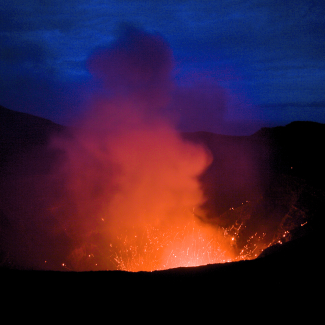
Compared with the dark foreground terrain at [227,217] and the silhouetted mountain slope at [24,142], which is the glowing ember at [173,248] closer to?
the dark foreground terrain at [227,217]

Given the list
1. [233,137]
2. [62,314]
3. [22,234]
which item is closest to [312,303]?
[62,314]

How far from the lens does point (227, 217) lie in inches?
369

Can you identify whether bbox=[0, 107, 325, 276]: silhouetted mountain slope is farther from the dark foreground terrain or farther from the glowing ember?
the glowing ember

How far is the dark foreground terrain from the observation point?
9.91 feet

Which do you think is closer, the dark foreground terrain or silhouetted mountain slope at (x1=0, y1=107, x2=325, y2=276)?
the dark foreground terrain

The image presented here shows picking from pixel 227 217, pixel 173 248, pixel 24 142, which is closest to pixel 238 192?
pixel 227 217

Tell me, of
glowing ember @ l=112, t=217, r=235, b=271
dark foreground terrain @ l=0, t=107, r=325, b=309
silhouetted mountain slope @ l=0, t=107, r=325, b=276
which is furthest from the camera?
glowing ember @ l=112, t=217, r=235, b=271

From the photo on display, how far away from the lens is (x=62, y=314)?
261 cm

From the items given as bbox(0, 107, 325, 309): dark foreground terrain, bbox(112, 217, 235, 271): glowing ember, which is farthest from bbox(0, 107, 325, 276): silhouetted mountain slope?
bbox(112, 217, 235, 271): glowing ember

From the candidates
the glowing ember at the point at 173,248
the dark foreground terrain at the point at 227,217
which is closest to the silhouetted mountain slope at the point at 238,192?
the dark foreground terrain at the point at 227,217

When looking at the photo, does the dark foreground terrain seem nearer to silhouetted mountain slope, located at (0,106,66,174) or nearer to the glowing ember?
silhouetted mountain slope, located at (0,106,66,174)

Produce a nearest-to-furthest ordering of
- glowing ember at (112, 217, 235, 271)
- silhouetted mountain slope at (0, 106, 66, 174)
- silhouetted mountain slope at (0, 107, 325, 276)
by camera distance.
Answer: silhouetted mountain slope at (0, 107, 325, 276) < glowing ember at (112, 217, 235, 271) < silhouetted mountain slope at (0, 106, 66, 174)

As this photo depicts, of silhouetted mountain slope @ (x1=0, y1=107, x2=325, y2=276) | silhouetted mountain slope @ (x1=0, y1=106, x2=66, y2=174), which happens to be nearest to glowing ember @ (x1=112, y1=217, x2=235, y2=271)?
silhouetted mountain slope @ (x1=0, y1=107, x2=325, y2=276)

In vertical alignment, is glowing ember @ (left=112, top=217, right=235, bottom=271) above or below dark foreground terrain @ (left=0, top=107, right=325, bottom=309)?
below
